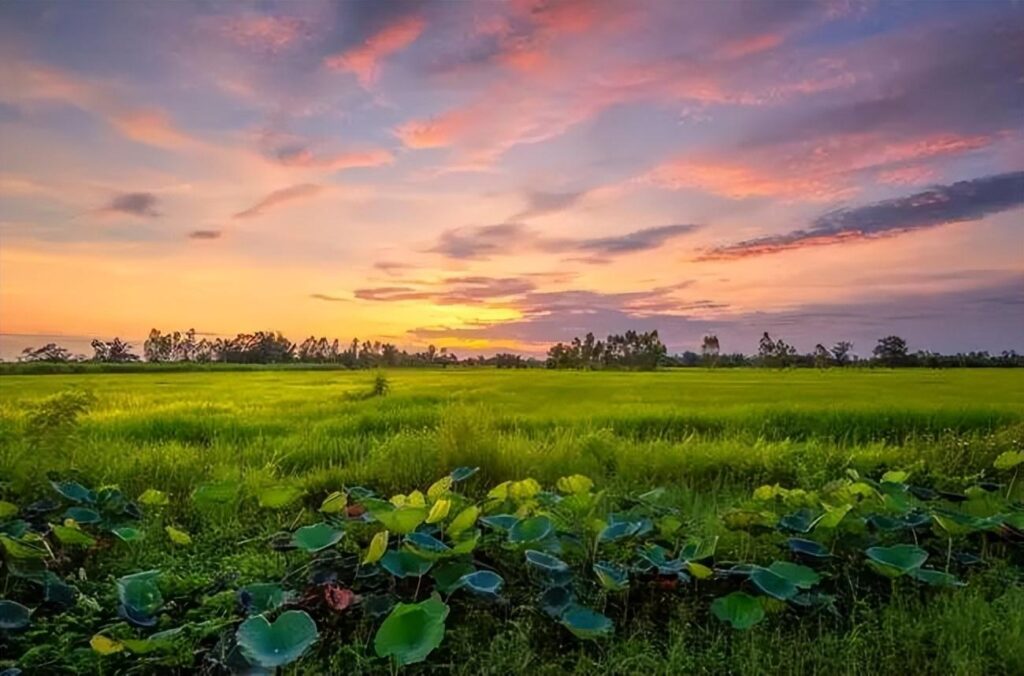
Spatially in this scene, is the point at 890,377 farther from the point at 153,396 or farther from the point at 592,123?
the point at 153,396

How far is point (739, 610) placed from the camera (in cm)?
178

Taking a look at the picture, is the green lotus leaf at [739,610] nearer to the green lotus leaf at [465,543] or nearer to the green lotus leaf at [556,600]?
the green lotus leaf at [556,600]

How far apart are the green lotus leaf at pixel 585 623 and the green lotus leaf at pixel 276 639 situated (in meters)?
0.60

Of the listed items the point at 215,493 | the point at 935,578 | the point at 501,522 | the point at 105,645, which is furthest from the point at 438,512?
the point at 935,578

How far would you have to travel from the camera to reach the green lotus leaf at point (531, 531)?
1.97 meters

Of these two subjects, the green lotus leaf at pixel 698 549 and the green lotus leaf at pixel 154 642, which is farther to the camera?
the green lotus leaf at pixel 698 549

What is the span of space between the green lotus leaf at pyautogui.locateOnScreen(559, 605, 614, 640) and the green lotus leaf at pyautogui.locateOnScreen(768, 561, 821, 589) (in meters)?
0.54

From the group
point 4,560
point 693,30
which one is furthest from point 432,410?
point 4,560

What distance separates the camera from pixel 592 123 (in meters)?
5.43

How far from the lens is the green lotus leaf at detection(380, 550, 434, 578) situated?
1812mm

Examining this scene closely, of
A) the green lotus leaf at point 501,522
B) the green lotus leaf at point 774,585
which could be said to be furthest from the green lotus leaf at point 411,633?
the green lotus leaf at point 774,585

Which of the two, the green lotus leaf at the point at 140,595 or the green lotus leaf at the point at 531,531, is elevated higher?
the green lotus leaf at the point at 531,531

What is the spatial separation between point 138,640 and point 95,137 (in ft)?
14.8

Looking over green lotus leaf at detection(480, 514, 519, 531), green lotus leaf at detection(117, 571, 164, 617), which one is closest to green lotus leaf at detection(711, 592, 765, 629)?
green lotus leaf at detection(480, 514, 519, 531)
